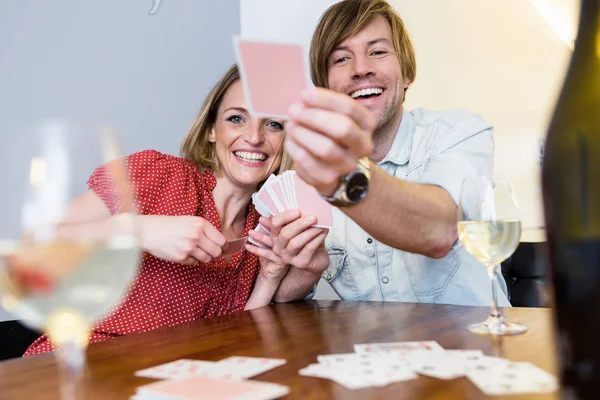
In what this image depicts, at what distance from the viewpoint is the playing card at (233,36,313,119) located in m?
0.87

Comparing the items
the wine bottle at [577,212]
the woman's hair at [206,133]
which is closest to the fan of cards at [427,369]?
the wine bottle at [577,212]

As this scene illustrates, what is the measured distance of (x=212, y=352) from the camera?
842 mm

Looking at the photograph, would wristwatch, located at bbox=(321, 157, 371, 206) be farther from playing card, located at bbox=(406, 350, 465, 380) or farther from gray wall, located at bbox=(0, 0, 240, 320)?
gray wall, located at bbox=(0, 0, 240, 320)

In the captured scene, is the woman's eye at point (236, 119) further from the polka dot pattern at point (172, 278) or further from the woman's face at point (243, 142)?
the polka dot pattern at point (172, 278)

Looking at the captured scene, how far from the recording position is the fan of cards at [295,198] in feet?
4.82

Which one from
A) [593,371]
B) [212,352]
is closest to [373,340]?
[212,352]

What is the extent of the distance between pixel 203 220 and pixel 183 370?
766 millimetres

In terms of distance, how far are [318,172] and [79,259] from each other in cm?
49

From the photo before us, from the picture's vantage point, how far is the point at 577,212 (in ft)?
1.32

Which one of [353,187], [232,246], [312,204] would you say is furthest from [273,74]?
[232,246]

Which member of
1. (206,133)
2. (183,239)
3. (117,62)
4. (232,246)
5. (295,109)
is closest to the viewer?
(295,109)

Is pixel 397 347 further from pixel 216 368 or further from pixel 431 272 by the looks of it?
pixel 431 272

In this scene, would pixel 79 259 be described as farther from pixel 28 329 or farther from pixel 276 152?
pixel 276 152

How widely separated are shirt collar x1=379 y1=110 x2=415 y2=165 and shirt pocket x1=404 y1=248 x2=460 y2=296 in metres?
0.33
